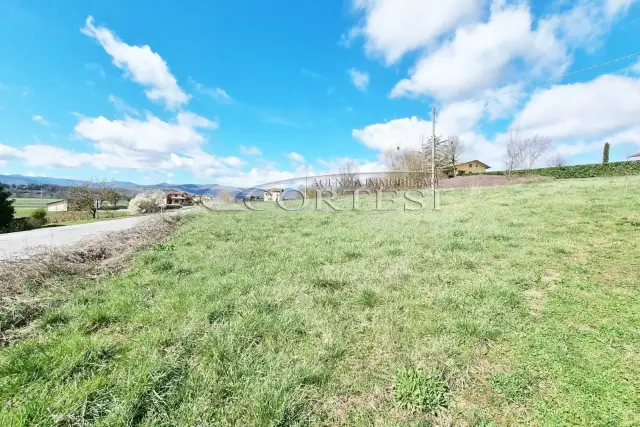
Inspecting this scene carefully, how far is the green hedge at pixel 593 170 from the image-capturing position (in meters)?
27.0

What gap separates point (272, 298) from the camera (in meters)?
3.45

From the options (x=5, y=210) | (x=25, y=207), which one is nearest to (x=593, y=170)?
(x=5, y=210)

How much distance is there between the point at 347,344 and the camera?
8.42 ft

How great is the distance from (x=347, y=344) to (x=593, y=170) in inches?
1582

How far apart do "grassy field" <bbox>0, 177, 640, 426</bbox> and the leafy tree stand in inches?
1059

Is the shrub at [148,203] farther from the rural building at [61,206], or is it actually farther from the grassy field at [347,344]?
the grassy field at [347,344]

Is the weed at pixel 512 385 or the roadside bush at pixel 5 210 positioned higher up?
the roadside bush at pixel 5 210

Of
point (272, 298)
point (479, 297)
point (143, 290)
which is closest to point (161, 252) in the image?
point (143, 290)

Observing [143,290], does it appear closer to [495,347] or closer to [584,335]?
[495,347]

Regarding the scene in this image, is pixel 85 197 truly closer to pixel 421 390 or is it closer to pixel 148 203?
pixel 148 203

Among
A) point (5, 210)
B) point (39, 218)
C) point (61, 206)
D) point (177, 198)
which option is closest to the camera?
point (5, 210)

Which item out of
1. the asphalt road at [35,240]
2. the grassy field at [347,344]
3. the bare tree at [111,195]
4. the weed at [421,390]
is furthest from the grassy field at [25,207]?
the weed at [421,390]

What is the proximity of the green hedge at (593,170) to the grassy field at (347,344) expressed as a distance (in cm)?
3414

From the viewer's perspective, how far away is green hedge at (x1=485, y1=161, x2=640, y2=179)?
27.0 meters
